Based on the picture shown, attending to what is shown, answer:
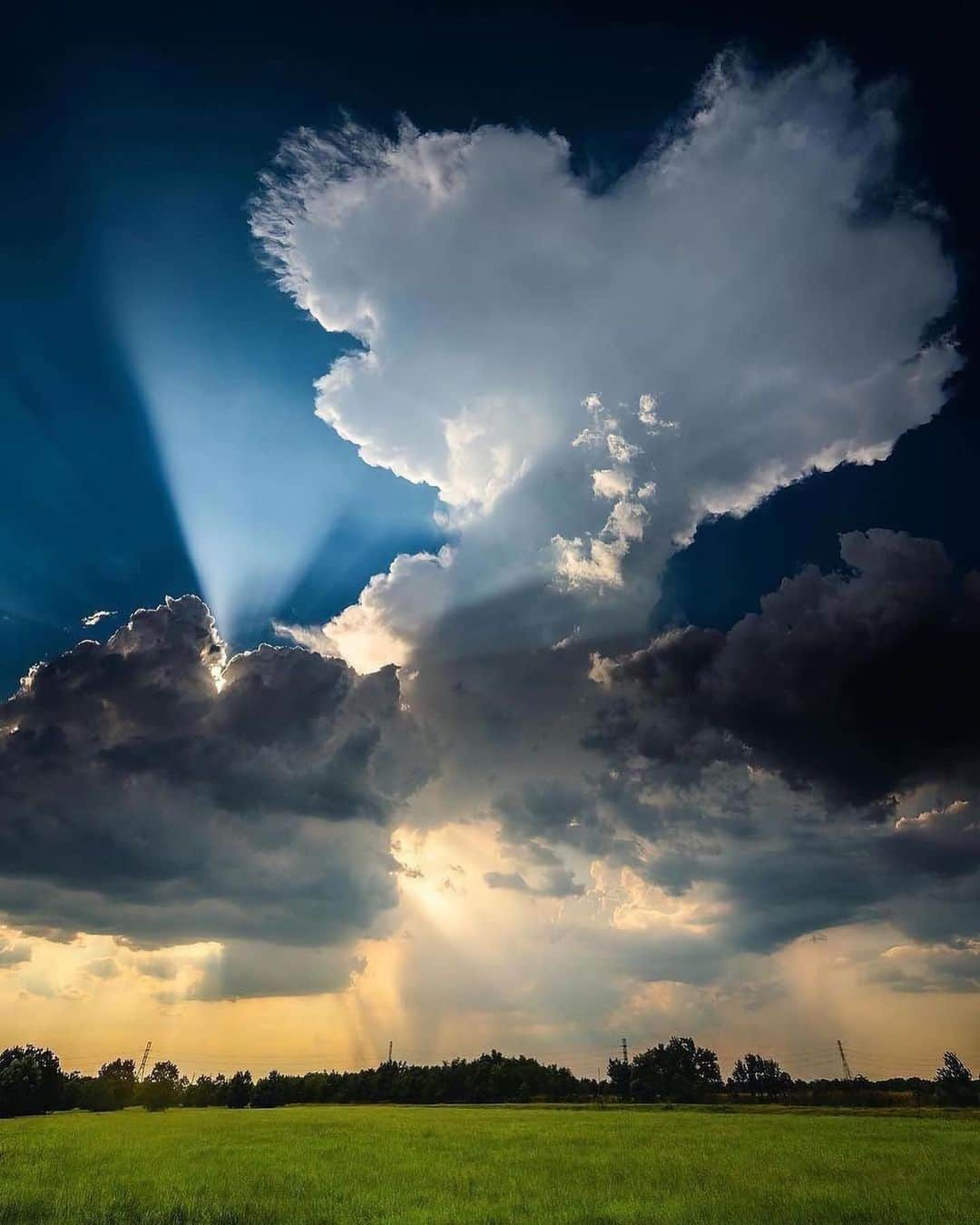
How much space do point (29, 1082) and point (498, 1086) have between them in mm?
91231

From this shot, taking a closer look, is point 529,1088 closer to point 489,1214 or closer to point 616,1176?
point 616,1176

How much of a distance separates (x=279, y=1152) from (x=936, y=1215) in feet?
115

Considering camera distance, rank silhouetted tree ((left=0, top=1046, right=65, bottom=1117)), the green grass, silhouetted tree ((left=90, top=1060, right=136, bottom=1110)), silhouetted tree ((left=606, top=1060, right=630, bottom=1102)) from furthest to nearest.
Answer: silhouetted tree ((left=606, top=1060, right=630, bottom=1102)), silhouetted tree ((left=90, top=1060, right=136, bottom=1110)), silhouetted tree ((left=0, top=1046, right=65, bottom=1117)), the green grass

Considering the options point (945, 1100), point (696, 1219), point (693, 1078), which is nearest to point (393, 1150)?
point (696, 1219)

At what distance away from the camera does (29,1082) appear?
360ft

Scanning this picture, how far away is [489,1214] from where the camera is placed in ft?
76.7

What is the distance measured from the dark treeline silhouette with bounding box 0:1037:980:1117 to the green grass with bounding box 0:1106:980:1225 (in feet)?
295

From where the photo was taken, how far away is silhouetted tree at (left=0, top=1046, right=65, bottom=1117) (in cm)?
10706

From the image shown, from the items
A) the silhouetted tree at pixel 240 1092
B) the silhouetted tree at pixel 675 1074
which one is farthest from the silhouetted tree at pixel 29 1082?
the silhouetted tree at pixel 675 1074

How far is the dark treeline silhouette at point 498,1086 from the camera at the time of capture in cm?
12350

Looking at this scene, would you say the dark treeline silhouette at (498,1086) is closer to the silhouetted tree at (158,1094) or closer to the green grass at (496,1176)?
the silhouetted tree at (158,1094)

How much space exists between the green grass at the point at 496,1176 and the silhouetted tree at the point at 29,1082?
74395mm

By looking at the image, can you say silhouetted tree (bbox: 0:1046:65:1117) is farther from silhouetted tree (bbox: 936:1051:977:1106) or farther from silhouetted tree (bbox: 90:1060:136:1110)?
silhouetted tree (bbox: 936:1051:977:1106)

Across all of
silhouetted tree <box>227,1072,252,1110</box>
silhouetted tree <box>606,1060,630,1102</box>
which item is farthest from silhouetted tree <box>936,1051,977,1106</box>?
silhouetted tree <box>227,1072,252,1110</box>
